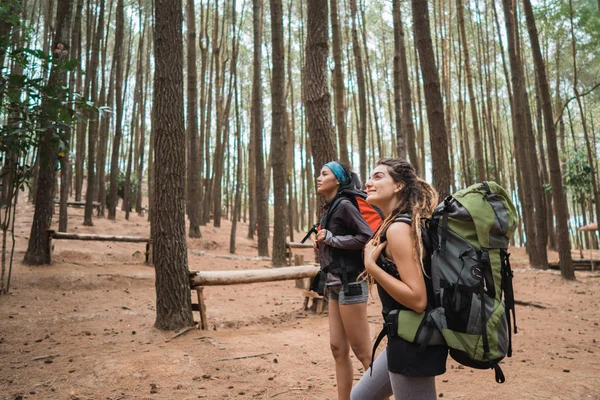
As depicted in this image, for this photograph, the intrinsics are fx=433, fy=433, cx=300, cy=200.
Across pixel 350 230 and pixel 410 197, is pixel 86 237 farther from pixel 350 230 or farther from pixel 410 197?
pixel 410 197

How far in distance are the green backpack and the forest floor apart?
6.91 feet

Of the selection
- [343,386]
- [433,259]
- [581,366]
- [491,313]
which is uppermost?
[433,259]

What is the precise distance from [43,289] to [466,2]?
55.6 ft

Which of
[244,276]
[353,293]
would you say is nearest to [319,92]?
[244,276]

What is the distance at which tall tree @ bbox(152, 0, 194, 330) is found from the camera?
502 cm

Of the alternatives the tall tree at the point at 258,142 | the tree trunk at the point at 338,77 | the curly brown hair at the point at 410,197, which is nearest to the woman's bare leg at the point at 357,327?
the curly brown hair at the point at 410,197

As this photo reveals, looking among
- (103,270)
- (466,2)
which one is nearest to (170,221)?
(103,270)

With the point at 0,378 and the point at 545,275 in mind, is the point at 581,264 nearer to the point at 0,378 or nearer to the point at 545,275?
the point at 545,275

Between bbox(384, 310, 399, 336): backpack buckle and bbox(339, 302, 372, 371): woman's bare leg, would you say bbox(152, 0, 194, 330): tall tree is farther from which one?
bbox(384, 310, 399, 336): backpack buckle

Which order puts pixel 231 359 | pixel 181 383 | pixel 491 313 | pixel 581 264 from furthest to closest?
pixel 581 264 < pixel 231 359 < pixel 181 383 < pixel 491 313

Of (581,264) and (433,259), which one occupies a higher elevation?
(433,259)

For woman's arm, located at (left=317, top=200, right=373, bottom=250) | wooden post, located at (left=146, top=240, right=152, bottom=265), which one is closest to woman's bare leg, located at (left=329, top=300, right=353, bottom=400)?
woman's arm, located at (left=317, top=200, right=373, bottom=250)

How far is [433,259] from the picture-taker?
1.63 metres

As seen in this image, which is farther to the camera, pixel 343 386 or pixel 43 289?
pixel 43 289
